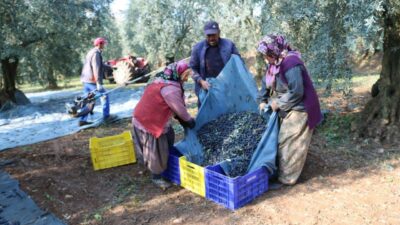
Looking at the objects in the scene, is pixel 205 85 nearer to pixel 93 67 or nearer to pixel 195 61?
pixel 195 61

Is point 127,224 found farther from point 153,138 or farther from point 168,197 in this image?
point 153,138

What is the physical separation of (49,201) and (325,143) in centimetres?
331

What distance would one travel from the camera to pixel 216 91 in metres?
4.53

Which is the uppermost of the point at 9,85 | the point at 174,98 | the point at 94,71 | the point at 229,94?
the point at 94,71

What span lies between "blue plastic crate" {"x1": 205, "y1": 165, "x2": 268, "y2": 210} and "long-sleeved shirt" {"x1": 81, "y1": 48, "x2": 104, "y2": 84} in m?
3.66

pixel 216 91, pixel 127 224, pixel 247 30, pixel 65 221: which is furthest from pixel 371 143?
pixel 247 30

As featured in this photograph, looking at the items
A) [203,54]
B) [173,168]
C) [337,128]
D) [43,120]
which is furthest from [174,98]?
[43,120]

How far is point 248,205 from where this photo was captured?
3.51 m

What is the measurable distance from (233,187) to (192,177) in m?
0.60

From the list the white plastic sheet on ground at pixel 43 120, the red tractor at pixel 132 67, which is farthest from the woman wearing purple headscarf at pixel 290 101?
the red tractor at pixel 132 67

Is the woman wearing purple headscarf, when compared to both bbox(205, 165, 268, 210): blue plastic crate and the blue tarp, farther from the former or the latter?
the blue tarp

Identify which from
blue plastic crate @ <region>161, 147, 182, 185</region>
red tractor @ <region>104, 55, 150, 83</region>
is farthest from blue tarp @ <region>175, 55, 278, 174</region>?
red tractor @ <region>104, 55, 150, 83</region>

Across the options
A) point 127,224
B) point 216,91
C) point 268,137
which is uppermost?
point 216,91

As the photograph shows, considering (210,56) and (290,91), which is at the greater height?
(210,56)
